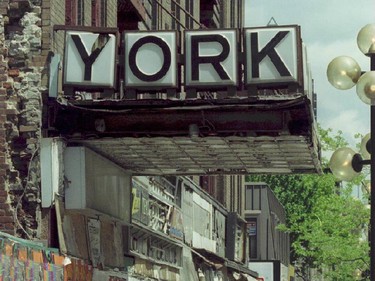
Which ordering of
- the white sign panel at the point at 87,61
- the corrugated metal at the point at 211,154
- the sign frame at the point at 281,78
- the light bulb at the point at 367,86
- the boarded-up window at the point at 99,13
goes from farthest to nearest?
1. the boarded-up window at the point at 99,13
2. the corrugated metal at the point at 211,154
3. the white sign panel at the point at 87,61
4. the sign frame at the point at 281,78
5. the light bulb at the point at 367,86

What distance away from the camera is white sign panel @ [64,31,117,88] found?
1967cm

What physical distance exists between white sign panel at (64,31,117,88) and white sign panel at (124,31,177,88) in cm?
28

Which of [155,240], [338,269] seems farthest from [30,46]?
[338,269]

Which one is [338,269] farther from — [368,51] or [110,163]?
[368,51]

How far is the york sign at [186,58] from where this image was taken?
19359mm

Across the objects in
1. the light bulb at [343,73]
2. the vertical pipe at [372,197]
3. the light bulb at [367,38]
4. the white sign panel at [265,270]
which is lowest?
the vertical pipe at [372,197]

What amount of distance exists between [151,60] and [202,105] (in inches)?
45.0

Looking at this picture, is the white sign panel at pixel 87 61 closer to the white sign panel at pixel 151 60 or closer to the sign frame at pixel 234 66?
the white sign panel at pixel 151 60

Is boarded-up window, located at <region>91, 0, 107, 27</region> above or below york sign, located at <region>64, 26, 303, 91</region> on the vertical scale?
above

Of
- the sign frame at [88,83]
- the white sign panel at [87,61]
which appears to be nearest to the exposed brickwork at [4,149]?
the sign frame at [88,83]

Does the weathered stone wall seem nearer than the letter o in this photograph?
No

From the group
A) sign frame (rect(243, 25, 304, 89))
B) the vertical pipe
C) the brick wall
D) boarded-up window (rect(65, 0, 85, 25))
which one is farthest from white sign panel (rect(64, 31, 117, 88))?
the brick wall

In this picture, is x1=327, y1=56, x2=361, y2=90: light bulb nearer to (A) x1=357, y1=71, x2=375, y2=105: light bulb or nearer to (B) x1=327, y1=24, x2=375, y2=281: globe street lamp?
(B) x1=327, y1=24, x2=375, y2=281: globe street lamp

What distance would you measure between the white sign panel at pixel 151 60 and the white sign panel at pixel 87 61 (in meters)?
0.28
